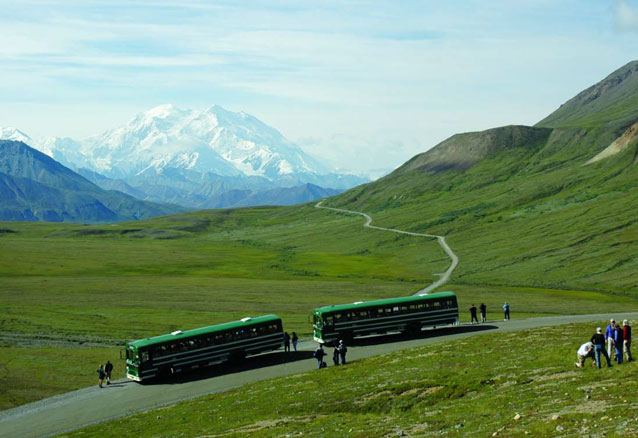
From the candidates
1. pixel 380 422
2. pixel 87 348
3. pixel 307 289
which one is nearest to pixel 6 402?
pixel 87 348

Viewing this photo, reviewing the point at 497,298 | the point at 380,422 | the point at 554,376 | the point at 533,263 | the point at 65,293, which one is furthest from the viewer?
the point at 533,263

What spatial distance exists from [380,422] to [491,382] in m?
10.3

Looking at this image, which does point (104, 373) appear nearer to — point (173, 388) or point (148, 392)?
point (148, 392)

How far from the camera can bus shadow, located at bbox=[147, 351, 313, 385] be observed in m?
65.1

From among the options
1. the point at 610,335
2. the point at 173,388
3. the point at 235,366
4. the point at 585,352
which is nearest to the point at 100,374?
the point at 173,388

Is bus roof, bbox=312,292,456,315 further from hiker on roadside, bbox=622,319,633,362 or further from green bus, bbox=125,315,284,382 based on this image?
hiker on roadside, bbox=622,319,633,362

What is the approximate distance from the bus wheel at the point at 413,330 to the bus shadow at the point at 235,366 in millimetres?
12486

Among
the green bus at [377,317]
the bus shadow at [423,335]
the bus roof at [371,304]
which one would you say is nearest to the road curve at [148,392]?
the bus shadow at [423,335]

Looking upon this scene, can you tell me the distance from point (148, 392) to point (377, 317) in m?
27.9

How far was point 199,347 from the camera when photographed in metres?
66.0

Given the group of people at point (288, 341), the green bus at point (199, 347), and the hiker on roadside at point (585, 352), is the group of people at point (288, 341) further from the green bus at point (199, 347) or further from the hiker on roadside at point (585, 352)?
the hiker on roadside at point (585, 352)

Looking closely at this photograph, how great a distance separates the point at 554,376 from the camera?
42.2 metres

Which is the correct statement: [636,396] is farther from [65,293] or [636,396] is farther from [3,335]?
[65,293]

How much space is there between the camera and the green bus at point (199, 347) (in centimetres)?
6350
